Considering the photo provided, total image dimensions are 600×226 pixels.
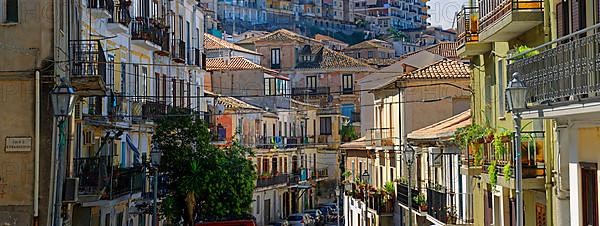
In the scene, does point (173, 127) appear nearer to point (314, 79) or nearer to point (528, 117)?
point (528, 117)

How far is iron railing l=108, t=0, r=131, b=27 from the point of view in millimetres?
33600

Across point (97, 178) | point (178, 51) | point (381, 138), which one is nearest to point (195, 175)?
point (178, 51)

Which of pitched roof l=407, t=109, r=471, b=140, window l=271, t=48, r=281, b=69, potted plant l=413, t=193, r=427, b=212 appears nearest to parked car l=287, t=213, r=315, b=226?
window l=271, t=48, r=281, b=69

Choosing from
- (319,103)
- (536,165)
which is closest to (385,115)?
(536,165)

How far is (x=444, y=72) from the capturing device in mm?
46062

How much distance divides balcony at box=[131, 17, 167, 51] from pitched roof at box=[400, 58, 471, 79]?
1110cm

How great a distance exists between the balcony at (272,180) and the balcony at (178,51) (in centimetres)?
2625

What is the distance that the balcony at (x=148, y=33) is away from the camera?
37500 millimetres

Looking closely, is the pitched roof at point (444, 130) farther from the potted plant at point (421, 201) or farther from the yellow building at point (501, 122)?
the yellow building at point (501, 122)

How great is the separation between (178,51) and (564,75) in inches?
1166

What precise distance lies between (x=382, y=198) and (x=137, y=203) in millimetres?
15684

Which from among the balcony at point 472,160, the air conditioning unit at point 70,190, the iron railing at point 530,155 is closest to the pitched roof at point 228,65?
the balcony at point 472,160

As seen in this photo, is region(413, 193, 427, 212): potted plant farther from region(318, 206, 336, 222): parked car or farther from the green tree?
region(318, 206, 336, 222): parked car

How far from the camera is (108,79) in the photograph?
33.5m
